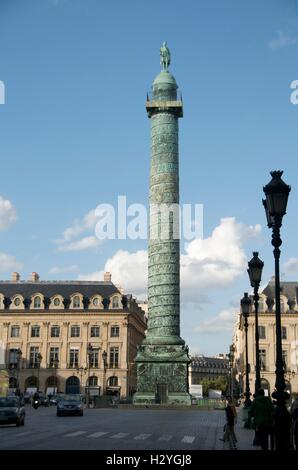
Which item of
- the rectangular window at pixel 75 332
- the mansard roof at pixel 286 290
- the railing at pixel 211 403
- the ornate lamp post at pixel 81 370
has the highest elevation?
the mansard roof at pixel 286 290

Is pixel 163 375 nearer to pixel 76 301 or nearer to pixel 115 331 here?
pixel 115 331

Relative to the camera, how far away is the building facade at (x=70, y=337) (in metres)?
78.6

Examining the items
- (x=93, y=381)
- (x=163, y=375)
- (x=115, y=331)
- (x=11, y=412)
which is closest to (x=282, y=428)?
(x=11, y=412)

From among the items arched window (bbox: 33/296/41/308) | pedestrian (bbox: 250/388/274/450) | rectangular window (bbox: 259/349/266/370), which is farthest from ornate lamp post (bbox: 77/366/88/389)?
pedestrian (bbox: 250/388/274/450)

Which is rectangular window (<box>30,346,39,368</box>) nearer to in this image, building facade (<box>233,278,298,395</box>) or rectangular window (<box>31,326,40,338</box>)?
rectangular window (<box>31,326,40,338</box>)

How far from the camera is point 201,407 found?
50.0 m

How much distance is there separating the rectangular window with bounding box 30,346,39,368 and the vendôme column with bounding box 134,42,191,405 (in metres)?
32.1

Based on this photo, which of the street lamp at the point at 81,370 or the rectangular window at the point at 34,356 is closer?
the street lamp at the point at 81,370

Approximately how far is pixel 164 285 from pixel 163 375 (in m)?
6.73

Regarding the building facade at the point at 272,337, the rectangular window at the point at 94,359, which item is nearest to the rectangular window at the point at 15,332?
the rectangular window at the point at 94,359

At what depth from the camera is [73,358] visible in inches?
3150

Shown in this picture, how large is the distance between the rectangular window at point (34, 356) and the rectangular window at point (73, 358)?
13.0 ft

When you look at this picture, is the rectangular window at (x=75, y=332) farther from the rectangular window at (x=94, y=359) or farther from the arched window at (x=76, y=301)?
the rectangular window at (x=94, y=359)

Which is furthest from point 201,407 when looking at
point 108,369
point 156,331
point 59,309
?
point 59,309
